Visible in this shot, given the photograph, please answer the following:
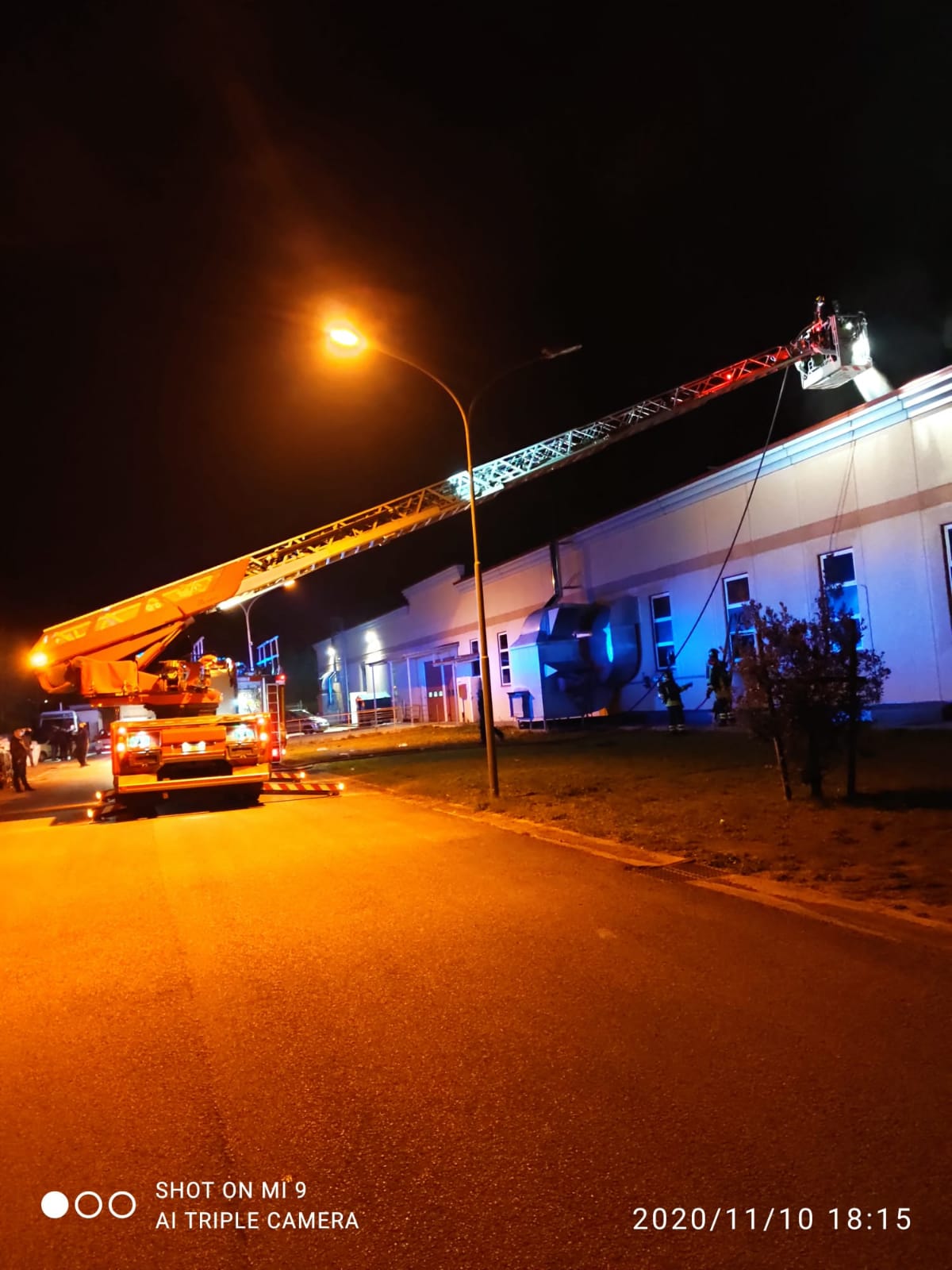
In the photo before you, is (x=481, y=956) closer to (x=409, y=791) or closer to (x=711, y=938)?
(x=711, y=938)

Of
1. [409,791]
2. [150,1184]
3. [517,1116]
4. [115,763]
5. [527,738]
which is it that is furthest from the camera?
[527,738]

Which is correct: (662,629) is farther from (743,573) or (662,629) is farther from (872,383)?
(872,383)

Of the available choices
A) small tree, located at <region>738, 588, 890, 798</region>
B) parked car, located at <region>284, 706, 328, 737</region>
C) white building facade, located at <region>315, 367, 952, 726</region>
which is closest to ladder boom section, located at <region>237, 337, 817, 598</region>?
white building facade, located at <region>315, 367, 952, 726</region>

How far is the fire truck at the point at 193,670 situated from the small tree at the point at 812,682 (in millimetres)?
9012

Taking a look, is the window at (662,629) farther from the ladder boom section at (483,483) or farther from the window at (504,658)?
the window at (504,658)

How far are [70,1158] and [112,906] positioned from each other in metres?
5.18

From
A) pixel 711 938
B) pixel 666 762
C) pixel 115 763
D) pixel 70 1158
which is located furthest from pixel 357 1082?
pixel 666 762

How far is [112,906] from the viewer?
29.0ft

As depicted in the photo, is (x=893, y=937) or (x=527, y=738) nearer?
(x=893, y=937)

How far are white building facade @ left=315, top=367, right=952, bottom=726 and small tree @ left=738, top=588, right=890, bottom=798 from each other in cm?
66

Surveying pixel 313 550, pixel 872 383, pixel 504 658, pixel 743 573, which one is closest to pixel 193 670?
pixel 313 550
